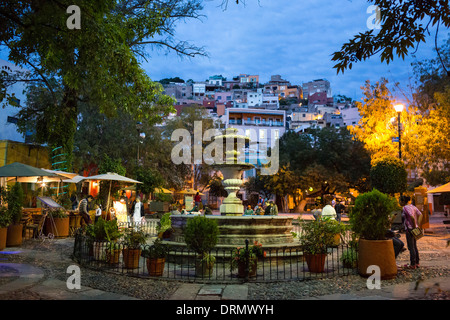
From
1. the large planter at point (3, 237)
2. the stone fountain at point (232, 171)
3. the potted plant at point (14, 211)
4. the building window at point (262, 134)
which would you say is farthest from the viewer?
the building window at point (262, 134)

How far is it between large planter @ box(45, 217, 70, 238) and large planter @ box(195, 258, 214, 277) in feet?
27.8

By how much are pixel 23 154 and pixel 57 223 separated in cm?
1386

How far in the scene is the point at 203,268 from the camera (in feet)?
22.6

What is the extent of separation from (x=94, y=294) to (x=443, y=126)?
1841 centimetres

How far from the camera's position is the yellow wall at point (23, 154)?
2298cm

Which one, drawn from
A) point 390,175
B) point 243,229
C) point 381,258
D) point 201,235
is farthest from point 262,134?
point 201,235

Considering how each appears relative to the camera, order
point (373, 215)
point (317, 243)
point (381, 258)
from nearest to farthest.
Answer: point (381, 258)
point (373, 215)
point (317, 243)

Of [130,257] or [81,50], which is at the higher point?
[81,50]

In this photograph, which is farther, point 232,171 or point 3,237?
point 232,171

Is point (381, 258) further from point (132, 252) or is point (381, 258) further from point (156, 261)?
point (132, 252)

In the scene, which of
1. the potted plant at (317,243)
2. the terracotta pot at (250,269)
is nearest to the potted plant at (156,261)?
the terracotta pot at (250,269)

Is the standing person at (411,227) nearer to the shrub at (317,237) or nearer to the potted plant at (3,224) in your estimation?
the shrub at (317,237)

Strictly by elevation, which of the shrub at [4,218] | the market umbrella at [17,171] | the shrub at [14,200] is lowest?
the shrub at [4,218]
